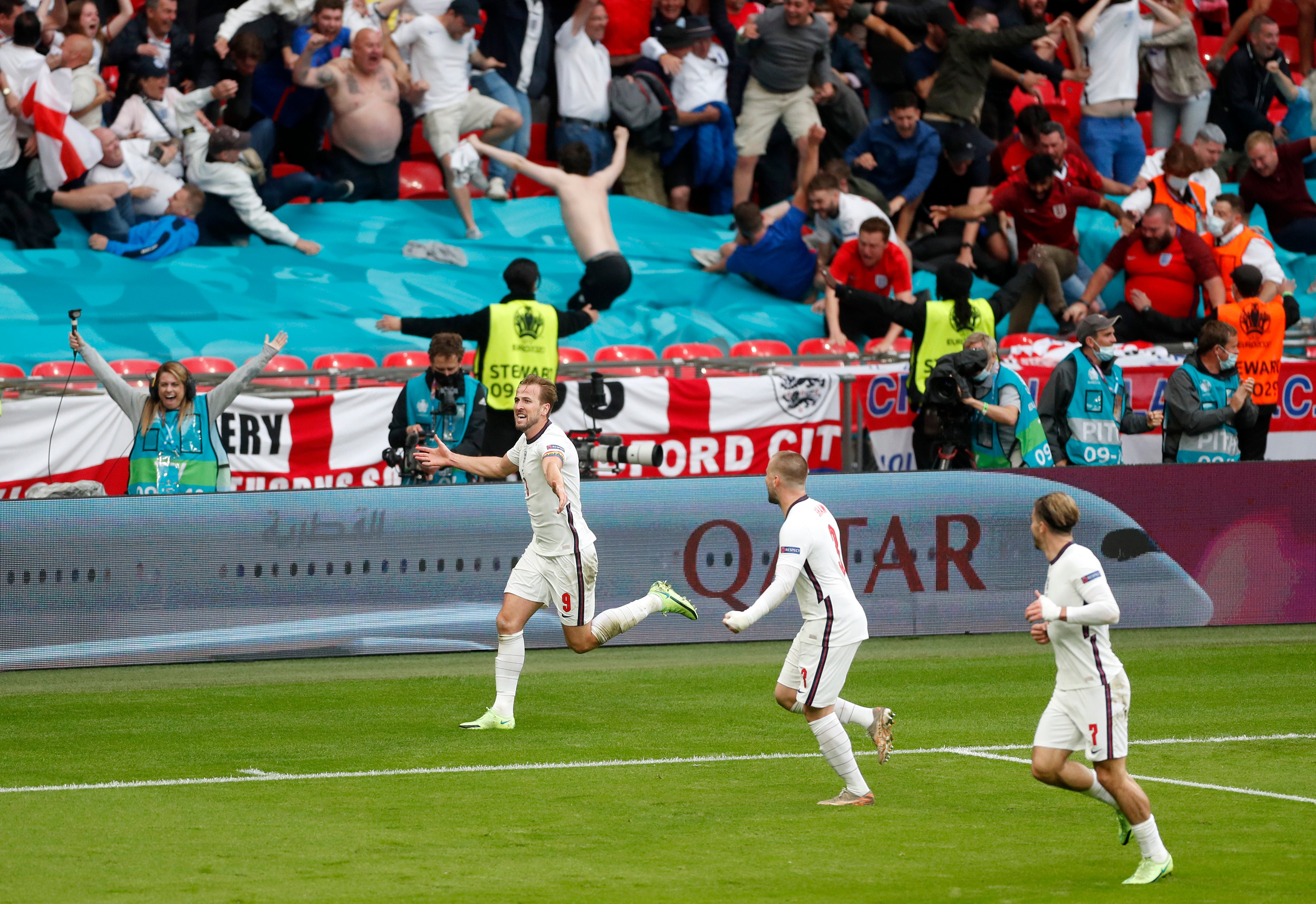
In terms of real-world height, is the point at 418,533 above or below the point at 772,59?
below

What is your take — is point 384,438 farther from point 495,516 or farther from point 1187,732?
point 1187,732

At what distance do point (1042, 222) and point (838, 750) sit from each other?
12.9m

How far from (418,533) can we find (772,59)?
9.80m

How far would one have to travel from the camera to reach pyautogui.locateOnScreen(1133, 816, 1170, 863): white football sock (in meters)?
6.49

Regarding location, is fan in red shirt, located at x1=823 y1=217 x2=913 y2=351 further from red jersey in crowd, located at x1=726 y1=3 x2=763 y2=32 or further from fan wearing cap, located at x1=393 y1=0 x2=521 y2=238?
red jersey in crowd, located at x1=726 y1=3 x2=763 y2=32

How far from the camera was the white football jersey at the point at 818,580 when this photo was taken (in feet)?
26.0

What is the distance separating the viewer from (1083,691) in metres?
6.72

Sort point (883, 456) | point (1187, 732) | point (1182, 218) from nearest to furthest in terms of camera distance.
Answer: point (1187, 732) < point (883, 456) < point (1182, 218)

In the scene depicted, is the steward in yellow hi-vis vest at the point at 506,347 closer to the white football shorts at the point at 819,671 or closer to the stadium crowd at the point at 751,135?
the stadium crowd at the point at 751,135

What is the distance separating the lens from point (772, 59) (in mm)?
20625

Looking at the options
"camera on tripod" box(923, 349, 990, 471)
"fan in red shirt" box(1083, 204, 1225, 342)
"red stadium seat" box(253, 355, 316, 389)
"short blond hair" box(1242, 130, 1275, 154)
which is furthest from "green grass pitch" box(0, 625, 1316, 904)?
"short blond hair" box(1242, 130, 1275, 154)

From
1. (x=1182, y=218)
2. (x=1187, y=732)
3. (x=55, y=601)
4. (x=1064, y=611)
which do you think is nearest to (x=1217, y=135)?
(x=1182, y=218)

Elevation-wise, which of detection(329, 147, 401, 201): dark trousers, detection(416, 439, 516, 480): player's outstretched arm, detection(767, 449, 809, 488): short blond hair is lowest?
detection(329, 147, 401, 201): dark trousers

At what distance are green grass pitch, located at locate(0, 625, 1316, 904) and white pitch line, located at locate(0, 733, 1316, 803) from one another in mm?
78
